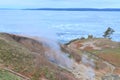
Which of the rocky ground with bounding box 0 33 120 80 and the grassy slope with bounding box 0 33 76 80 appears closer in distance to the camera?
the grassy slope with bounding box 0 33 76 80

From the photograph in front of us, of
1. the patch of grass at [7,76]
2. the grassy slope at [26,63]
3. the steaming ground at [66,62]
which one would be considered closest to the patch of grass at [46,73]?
the grassy slope at [26,63]

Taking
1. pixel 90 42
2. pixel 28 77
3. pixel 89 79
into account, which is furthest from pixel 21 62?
pixel 90 42

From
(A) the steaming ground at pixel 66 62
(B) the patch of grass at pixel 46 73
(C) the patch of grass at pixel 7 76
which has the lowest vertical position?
(A) the steaming ground at pixel 66 62

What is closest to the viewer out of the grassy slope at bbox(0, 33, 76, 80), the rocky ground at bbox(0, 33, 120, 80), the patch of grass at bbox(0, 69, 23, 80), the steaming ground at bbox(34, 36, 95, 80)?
the patch of grass at bbox(0, 69, 23, 80)

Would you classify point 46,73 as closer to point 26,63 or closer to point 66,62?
point 26,63

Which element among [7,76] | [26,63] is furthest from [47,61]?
[7,76]

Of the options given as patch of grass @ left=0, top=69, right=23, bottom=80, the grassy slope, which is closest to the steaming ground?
the grassy slope

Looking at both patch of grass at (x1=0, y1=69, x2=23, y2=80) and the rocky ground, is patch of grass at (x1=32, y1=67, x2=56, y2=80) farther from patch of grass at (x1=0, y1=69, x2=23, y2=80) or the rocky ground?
patch of grass at (x1=0, y1=69, x2=23, y2=80)

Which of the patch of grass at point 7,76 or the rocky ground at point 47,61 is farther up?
the patch of grass at point 7,76

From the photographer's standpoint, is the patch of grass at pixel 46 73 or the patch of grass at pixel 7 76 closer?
the patch of grass at pixel 7 76

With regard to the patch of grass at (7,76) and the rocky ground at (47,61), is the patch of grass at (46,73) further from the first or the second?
the patch of grass at (7,76)

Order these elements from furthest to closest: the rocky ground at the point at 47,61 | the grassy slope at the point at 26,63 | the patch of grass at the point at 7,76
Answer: the rocky ground at the point at 47,61 → the grassy slope at the point at 26,63 → the patch of grass at the point at 7,76

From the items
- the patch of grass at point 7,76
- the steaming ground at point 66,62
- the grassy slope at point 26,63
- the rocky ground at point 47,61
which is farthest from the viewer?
the steaming ground at point 66,62
